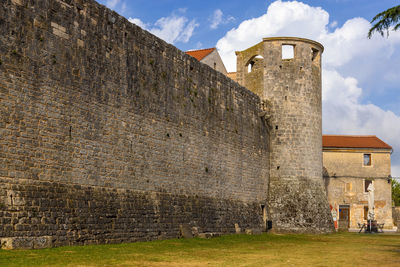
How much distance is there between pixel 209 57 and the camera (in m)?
31.3

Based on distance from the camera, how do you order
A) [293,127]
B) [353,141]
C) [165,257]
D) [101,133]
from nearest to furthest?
1. [165,257]
2. [101,133]
3. [293,127]
4. [353,141]

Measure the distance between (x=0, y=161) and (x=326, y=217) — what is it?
1575 cm

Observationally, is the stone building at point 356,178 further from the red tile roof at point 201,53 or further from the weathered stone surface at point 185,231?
the weathered stone surface at point 185,231

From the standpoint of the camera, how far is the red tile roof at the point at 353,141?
33344 millimetres

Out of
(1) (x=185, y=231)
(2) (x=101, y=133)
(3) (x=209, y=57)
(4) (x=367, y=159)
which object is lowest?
(1) (x=185, y=231)

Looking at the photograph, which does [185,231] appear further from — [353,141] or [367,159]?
[353,141]

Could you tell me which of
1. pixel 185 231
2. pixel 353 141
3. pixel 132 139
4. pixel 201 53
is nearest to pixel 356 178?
pixel 353 141

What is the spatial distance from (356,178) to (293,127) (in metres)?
12.2

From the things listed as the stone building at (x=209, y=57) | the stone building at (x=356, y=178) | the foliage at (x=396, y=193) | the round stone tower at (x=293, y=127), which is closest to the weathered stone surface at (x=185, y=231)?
the round stone tower at (x=293, y=127)

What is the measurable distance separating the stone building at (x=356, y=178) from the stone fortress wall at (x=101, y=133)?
15.6 metres

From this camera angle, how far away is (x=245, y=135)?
20.3 m

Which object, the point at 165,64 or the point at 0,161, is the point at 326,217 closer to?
the point at 165,64

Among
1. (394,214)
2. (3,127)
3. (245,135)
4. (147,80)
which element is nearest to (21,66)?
(3,127)

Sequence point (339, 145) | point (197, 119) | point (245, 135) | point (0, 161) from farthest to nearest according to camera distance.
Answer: point (339, 145) → point (245, 135) → point (197, 119) → point (0, 161)
